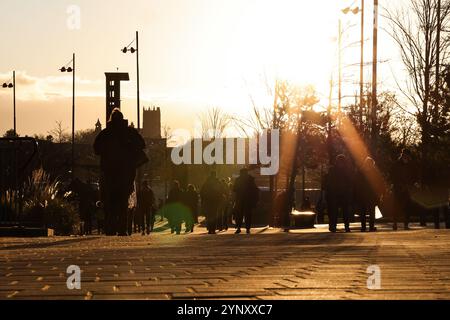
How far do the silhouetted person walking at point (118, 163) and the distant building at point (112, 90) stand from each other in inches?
408

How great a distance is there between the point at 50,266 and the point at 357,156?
A: 157 ft

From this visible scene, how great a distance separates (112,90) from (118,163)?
11.3 metres

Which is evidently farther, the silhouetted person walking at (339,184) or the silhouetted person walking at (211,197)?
the silhouetted person walking at (211,197)

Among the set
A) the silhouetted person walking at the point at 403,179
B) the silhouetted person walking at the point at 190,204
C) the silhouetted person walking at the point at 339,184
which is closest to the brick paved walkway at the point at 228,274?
the silhouetted person walking at the point at 339,184

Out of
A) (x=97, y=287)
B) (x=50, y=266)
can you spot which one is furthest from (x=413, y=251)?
(x=97, y=287)

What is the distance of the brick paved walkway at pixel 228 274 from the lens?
23.1ft

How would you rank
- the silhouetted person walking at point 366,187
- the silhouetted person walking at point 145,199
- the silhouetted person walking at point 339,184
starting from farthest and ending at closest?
the silhouetted person walking at point 145,199 → the silhouetted person walking at point 366,187 → the silhouetted person walking at point 339,184

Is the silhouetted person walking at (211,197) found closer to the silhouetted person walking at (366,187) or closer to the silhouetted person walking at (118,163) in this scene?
the silhouetted person walking at (366,187)

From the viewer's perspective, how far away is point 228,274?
29.1ft

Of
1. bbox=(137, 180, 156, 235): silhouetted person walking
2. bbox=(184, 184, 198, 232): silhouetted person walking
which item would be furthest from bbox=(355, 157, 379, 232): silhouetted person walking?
bbox=(184, 184, 198, 232): silhouetted person walking

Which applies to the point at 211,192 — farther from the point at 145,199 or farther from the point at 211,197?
the point at 145,199

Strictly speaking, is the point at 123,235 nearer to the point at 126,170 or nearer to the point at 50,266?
the point at 126,170

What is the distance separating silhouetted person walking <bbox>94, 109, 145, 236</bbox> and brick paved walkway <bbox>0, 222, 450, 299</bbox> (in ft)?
19.0

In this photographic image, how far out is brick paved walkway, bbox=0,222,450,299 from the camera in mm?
7043
